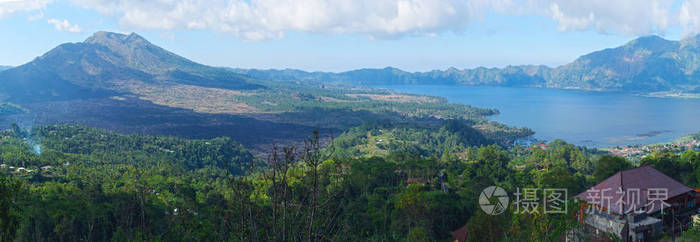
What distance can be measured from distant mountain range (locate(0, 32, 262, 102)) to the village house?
297ft

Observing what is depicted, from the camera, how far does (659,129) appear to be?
6291cm

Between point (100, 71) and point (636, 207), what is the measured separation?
385 feet

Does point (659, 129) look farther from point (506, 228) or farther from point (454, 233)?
point (506, 228)

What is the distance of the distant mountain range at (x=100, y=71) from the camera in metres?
87.7

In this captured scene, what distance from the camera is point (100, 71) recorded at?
10638cm

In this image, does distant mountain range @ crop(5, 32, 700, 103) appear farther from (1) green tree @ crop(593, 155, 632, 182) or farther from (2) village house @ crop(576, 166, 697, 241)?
(2) village house @ crop(576, 166, 697, 241)

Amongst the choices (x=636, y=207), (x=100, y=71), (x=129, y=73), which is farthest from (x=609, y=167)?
(x=100, y=71)

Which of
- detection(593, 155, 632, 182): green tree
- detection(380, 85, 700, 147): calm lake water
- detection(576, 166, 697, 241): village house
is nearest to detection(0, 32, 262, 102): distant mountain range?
detection(380, 85, 700, 147): calm lake water

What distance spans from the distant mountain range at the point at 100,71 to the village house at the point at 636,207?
297ft

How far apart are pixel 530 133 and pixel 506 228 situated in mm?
55192

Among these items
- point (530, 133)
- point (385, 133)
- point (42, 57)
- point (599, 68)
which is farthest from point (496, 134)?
point (599, 68)

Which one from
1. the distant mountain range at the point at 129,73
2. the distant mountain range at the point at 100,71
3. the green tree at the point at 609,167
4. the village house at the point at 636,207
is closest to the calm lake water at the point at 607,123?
the green tree at the point at 609,167

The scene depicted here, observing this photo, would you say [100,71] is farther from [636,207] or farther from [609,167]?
[636,207]

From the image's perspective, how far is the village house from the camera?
10.8 metres
